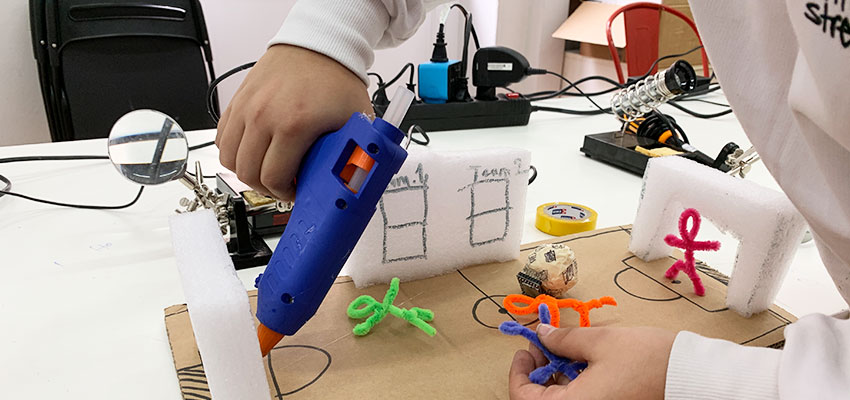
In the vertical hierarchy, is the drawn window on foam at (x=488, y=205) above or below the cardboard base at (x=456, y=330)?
above

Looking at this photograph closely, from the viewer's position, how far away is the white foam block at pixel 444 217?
0.57m

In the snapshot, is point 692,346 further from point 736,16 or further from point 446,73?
point 446,73

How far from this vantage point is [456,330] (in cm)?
52

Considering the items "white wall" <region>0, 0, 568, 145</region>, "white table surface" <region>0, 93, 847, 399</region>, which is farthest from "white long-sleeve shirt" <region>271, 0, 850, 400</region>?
"white wall" <region>0, 0, 568, 145</region>

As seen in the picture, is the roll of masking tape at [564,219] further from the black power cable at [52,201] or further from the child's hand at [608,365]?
the black power cable at [52,201]

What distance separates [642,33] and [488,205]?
4.80ft

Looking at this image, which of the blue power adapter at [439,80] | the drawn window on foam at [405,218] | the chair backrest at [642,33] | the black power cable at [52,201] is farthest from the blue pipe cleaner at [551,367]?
the chair backrest at [642,33]

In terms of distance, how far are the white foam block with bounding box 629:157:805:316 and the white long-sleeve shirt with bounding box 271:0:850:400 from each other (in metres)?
0.06

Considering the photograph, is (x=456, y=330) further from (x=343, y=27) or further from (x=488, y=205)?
(x=343, y=27)

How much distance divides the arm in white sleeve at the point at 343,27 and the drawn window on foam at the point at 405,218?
0.37 ft

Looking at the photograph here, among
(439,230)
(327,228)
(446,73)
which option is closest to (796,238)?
(439,230)

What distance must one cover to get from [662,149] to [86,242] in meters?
0.82

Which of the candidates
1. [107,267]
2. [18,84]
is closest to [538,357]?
→ [107,267]

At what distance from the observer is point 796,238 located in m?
0.54
